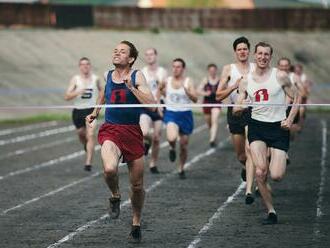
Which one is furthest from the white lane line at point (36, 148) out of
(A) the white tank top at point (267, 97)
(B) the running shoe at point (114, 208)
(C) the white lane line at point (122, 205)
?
(B) the running shoe at point (114, 208)

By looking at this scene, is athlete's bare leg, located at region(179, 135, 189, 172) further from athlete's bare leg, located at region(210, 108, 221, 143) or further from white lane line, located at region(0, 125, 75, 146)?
white lane line, located at region(0, 125, 75, 146)

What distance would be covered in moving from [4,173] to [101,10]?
40.0 metres

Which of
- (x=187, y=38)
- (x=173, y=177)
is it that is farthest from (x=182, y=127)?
(x=187, y=38)

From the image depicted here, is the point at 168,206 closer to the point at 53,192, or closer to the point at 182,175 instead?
the point at 53,192

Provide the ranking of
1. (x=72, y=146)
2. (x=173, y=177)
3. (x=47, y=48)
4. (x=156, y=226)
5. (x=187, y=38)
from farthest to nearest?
(x=187, y=38) < (x=47, y=48) < (x=72, y=146) < (x=173, y=177) < (x=156, y=226)

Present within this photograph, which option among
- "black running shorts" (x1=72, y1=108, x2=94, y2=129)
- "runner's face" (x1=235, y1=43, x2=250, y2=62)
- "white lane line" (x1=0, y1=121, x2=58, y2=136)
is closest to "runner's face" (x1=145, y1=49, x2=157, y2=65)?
"black running shorts" (x1=72, y1=108, x2=94, y2=129)

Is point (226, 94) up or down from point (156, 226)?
up

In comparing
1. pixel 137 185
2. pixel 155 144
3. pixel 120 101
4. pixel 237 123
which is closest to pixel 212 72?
pixel 155 144

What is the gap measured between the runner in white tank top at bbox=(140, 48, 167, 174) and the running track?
49 centimetres

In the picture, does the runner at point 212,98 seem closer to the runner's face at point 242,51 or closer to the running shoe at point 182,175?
the running shoe at point 182,175

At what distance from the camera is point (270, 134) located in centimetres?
1304

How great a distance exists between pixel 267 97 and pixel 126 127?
202 cm

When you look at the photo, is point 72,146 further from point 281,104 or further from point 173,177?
point 281,104

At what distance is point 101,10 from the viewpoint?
5900 centimetres
